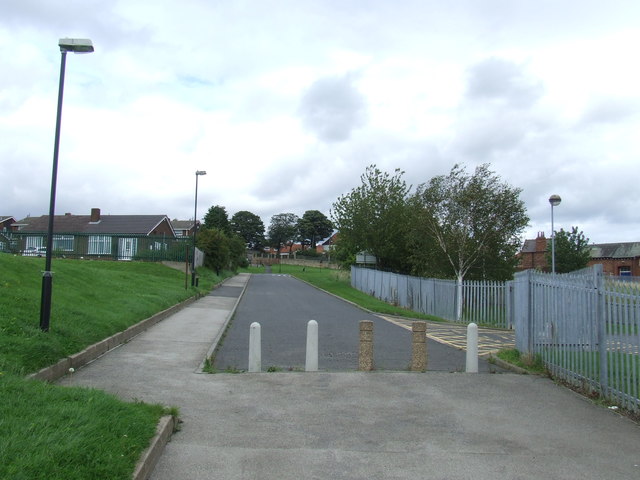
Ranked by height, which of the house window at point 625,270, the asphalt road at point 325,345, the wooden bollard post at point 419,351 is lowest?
the asphalt road at point 325,345

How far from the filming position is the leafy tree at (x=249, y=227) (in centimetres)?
13250

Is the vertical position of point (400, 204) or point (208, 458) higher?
point (400, 204)

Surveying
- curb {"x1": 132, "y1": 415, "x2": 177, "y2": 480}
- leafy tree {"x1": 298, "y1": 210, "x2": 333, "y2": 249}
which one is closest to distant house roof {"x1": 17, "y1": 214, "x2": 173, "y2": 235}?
curb {"x1": 132, "y1": 415, "x2": 177, "y2": 480}

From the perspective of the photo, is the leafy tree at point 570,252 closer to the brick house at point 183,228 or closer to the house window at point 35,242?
the house window at point 35,242

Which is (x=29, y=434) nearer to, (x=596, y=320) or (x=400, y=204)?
(x=596, y=320)

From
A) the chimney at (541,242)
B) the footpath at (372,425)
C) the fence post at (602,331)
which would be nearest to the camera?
the footpath at (372,425)

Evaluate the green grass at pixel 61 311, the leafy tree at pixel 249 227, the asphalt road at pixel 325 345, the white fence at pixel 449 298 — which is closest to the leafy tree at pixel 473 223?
the white fence at pixel 449 298

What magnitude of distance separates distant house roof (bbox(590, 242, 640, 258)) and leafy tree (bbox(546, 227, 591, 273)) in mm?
25544

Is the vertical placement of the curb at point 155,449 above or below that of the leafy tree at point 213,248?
below

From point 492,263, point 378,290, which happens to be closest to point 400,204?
point 378,290

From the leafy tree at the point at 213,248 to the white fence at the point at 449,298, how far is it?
Result: 63.5 feet

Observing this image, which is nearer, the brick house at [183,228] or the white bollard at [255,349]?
the white bollard at [255,349]

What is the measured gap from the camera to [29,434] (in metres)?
4.27

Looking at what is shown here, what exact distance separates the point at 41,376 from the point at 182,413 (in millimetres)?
2042
